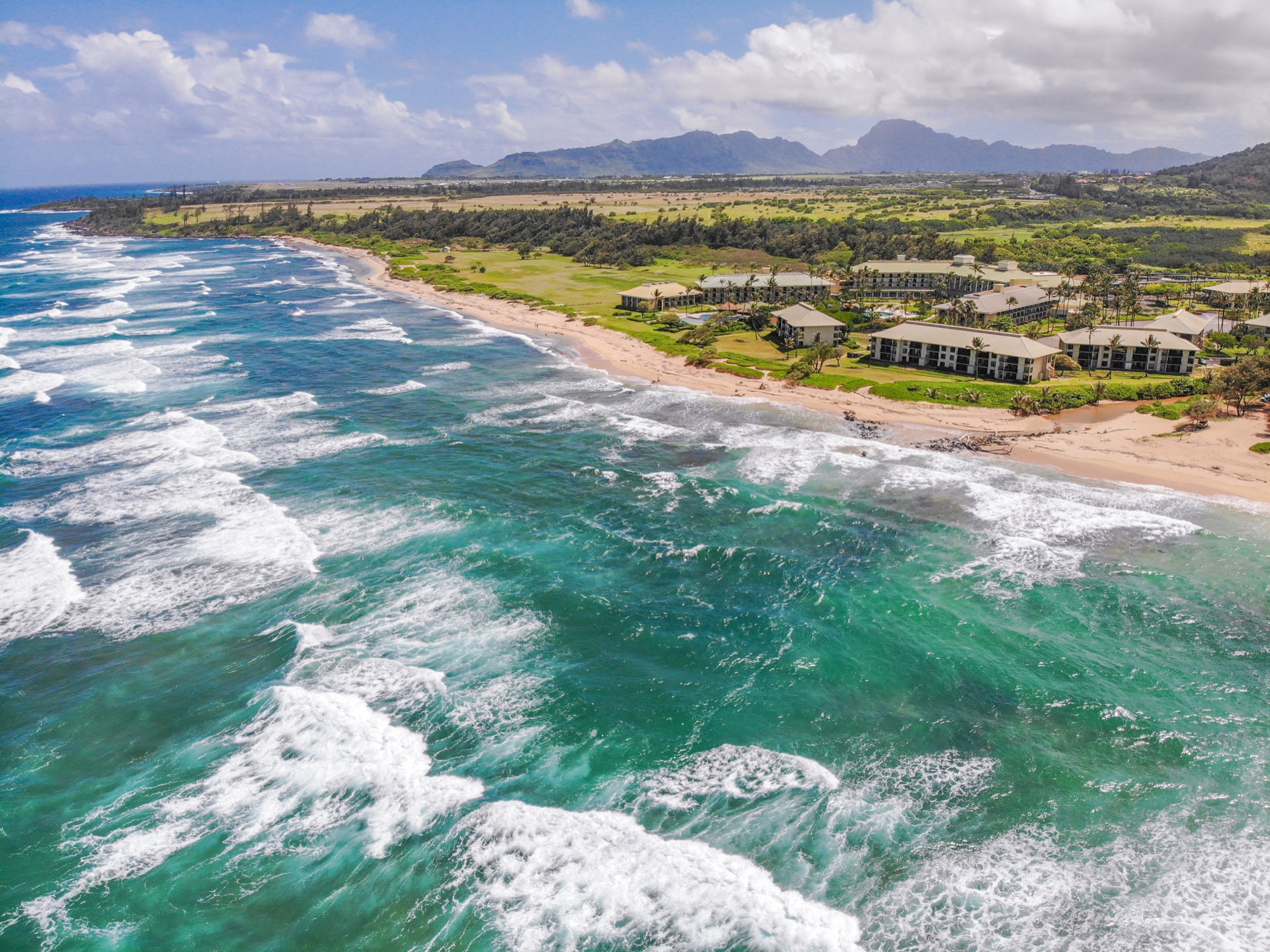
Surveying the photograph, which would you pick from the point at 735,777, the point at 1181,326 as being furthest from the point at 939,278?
the point at 735,777

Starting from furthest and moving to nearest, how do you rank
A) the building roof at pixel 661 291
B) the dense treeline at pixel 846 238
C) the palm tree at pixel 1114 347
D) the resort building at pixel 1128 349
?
the dense treeline at pixel 846 238
the building roof at pixel 661 291
the resort building at pixel 1128 349
the palm tree at pixel 1114 347

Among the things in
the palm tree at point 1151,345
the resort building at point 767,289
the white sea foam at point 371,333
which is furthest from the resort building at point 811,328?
the white sea foam at point 371,333

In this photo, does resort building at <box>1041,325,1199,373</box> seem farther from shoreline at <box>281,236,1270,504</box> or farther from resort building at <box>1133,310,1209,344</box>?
shoreline at <box>281,236,1270,504</box>

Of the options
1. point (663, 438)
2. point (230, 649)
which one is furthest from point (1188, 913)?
point (663, 438)

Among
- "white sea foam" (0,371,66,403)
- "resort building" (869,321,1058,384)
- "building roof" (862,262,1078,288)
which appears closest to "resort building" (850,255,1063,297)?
"building roof" (862,262,1078,288)

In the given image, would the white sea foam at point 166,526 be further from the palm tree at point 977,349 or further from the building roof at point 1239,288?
the building roof at point 1239,288

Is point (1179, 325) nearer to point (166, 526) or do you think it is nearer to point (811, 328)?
point (811, 328)

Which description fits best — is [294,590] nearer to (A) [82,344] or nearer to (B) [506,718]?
(B) [506,718]
